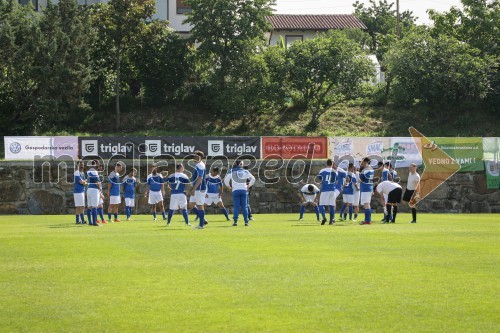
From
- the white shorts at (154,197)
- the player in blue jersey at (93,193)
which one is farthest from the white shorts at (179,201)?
the white shorts at (154,197)

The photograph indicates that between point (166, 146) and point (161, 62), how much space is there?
17631mm

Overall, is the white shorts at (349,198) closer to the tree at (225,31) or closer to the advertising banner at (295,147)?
the advertising banner at (295,147)

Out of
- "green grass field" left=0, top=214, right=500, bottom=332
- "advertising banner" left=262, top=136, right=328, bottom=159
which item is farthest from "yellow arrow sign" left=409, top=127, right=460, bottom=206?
"green grass field" left=0, top=214, right=500, bottom=332

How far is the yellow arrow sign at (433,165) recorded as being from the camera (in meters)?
38.4

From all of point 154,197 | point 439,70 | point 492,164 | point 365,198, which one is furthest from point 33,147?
point 439,70

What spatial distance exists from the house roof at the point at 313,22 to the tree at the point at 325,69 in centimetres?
1876

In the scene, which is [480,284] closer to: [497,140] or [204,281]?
[204,281]

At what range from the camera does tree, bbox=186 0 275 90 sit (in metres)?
51.4

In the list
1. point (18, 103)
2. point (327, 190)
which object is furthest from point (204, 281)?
point (18, 103)

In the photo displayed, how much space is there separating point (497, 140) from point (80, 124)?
81.8ft

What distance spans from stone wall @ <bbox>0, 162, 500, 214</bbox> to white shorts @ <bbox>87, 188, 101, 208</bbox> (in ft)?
30.3

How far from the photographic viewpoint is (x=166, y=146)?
37.2 m

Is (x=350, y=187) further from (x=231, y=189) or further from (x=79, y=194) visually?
(x=79, y=194)

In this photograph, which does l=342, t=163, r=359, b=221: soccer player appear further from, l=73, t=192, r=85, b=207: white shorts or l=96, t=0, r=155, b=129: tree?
l=96, t=0, r=155, b=129: tree
